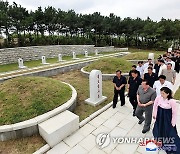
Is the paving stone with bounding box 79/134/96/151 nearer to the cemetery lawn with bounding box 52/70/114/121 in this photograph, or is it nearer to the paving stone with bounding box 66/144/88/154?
the paving stone with bounding box 66/144/88/154

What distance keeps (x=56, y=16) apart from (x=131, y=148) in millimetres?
23744

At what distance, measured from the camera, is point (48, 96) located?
5391 millimetres

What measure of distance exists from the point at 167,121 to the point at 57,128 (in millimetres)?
2700

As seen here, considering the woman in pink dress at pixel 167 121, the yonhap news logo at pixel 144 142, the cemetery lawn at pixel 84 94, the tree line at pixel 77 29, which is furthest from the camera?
the tree line at pixel 77 29

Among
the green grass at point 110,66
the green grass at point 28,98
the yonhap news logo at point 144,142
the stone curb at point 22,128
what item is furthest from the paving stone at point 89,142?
the green grass at point 110,66

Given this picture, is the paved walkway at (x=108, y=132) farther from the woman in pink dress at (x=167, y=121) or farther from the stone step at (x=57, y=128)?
the woman in pink dress at (x=167, y=121)

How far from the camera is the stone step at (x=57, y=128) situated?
3.92 m

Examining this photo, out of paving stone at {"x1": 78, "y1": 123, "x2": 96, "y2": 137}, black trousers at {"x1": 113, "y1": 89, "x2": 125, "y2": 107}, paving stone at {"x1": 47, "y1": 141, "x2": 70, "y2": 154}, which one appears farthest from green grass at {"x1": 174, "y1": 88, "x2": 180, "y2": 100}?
paving stone at {"x1": 47, "y1": 141, "x2": 70, "y2": 154}

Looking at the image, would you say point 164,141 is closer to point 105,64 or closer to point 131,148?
point 131,148

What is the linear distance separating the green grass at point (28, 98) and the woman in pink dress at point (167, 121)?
126 inches

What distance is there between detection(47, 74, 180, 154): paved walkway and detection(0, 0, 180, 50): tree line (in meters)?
16.7

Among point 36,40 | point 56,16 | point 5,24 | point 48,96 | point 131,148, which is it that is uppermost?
point 56,16

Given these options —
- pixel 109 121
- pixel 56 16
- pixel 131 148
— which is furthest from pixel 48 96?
pixel 56 16

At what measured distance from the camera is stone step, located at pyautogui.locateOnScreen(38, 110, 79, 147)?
12.9 feet
